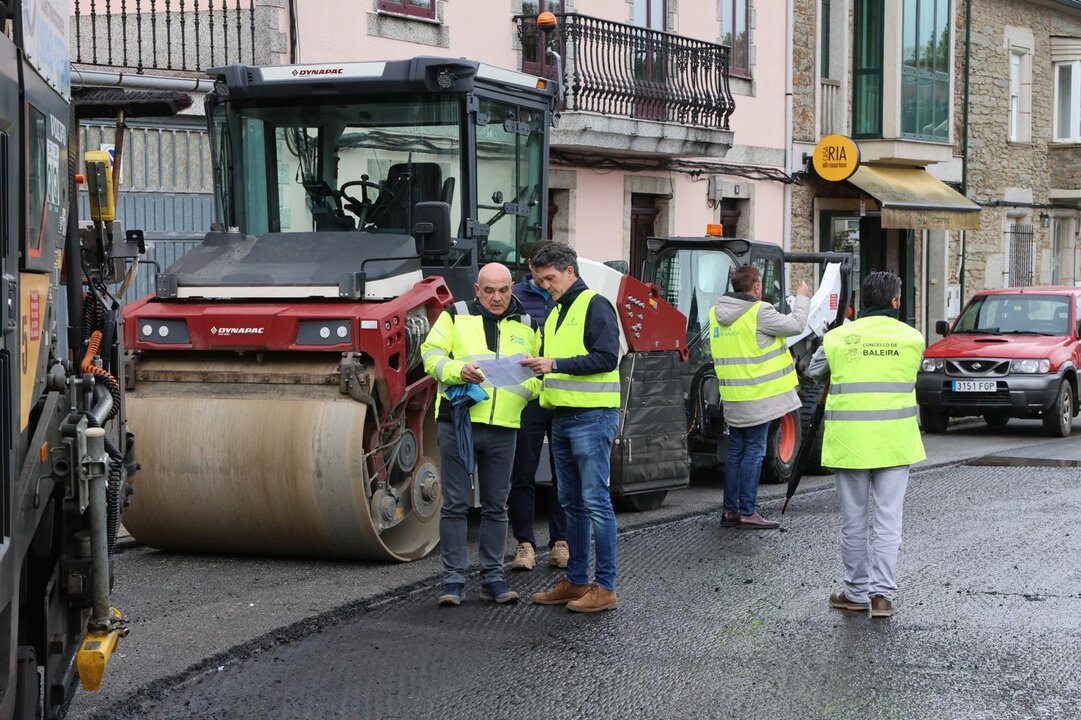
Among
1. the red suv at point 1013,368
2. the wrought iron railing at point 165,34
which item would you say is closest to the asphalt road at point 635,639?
the wrought iron railing at point 165,34

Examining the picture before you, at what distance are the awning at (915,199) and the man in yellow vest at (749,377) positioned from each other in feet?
48.0

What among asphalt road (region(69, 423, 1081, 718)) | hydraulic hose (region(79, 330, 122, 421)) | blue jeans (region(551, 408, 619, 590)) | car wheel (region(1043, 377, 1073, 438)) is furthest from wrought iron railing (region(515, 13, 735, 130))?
hydraulic hose (region(79, 330, 122, 421))

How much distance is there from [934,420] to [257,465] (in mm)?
10867

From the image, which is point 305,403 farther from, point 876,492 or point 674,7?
point 674,7

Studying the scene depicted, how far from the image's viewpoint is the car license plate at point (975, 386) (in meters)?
16.7

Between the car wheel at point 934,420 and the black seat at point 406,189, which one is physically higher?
the black seat at point 406,189

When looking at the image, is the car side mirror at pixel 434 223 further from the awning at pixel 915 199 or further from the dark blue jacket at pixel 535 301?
the awning at pixel 915 199

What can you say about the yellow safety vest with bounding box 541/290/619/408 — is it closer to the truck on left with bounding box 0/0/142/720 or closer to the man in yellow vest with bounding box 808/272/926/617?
the man in yellow vest with bounding box 808/272/926/617

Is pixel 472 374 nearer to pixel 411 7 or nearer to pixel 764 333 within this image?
pixel 764 333

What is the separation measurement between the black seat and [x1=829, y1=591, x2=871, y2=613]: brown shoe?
3.38 m

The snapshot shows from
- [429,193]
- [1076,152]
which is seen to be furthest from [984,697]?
[1076,152]

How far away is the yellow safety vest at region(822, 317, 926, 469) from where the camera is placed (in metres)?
7.64

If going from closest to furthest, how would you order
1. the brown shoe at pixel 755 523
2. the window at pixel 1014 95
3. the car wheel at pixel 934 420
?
the brown shoe at pixel 755 523 → the car wheel at pixel 934 420 → the window at pixel 1014 95

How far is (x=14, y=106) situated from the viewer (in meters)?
4.20
